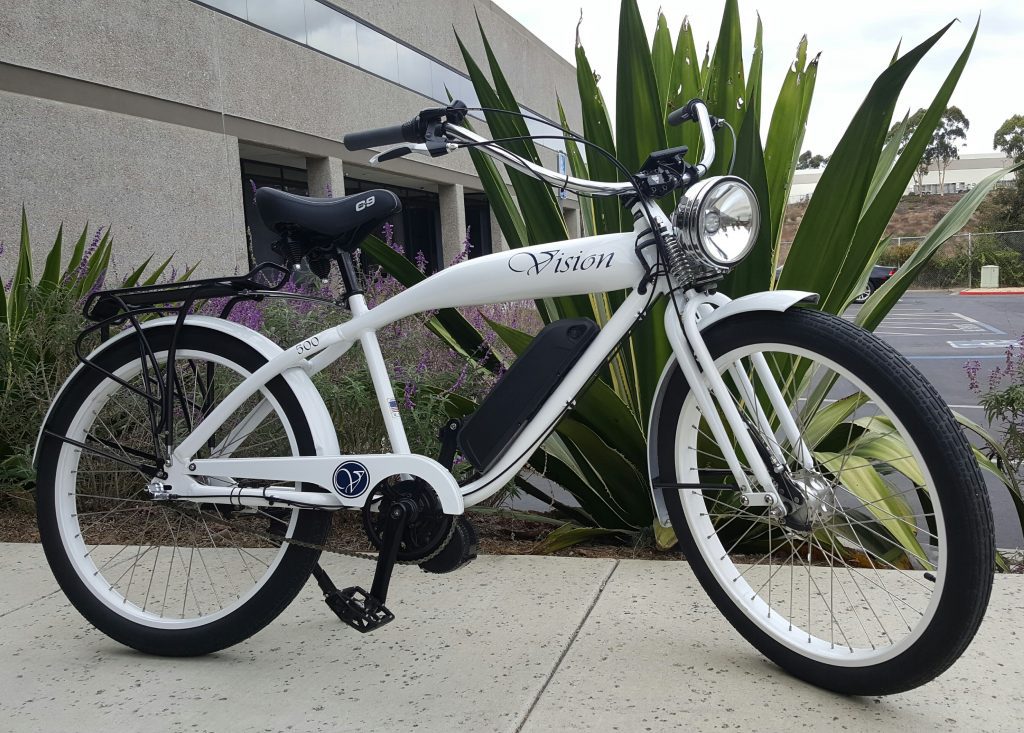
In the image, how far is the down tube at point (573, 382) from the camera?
2195mm

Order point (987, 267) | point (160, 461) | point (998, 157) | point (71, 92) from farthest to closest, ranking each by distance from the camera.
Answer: point (998, 157) → point (987, 267) → point (71, 92) → point (160, 461)

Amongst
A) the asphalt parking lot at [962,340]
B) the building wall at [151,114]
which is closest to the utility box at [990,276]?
the asphalt parking lot at [962,340]

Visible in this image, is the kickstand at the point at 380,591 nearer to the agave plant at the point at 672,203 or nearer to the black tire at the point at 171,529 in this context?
the black tire at the point at 171,529

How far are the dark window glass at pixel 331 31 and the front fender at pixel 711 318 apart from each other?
54.2 feet

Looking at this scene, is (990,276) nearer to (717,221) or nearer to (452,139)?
(717,221)

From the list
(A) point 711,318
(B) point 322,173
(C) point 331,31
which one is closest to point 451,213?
(B) point 322,173

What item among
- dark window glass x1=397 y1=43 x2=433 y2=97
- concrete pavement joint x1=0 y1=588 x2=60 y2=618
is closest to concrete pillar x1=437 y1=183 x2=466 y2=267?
dark window glass x1=397 y1=43 x2=433 y2=97

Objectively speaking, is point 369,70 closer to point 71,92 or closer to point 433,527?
point 71,92

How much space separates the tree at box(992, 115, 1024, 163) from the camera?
60844 mm

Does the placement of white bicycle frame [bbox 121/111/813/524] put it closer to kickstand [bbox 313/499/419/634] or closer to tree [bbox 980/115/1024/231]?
kickstand [bbox 313/499/419/634]

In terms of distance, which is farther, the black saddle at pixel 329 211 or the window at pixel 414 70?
the window at pixel 414 70

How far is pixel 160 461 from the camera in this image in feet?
8.35

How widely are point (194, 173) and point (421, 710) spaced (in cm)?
1305

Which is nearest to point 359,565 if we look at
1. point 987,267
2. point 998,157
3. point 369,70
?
point 369,70
